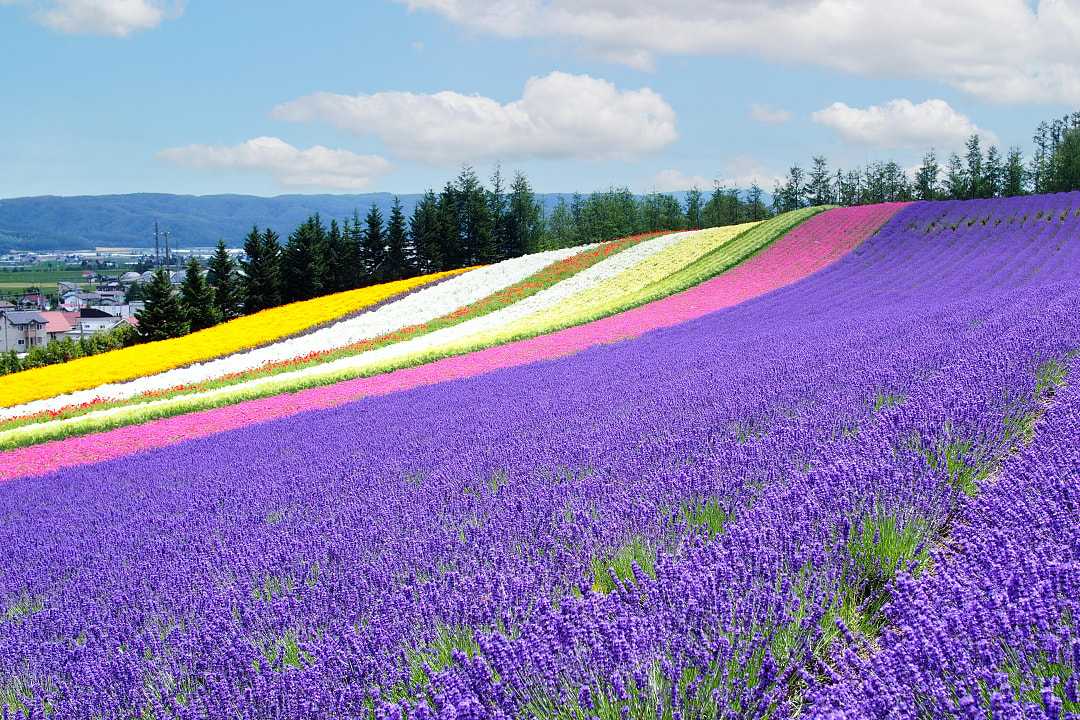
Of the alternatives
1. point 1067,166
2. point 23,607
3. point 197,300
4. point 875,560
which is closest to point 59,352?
point 197,300

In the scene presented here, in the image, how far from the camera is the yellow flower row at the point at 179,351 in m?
26.1

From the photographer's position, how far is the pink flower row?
12992 mm

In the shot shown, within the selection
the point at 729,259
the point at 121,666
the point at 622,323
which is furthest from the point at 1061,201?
the point at 121,666

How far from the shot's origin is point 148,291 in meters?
40.2

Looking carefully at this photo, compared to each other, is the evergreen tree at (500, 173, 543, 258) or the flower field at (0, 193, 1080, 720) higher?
the evergreen tree at (500, 173, 543, 258)

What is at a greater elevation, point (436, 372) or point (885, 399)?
point (885, 399)

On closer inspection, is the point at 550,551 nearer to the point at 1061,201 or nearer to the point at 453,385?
the point at 453,385

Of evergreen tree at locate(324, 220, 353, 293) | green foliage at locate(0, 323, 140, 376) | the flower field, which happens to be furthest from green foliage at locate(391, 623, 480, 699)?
evergreen tree at locate(324, 220, 353, 293)

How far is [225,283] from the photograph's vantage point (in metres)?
48.5

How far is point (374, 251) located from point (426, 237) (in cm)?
406

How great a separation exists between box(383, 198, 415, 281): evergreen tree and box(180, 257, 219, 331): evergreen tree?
16.0 m

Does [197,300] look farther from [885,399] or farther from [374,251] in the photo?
[885,399]

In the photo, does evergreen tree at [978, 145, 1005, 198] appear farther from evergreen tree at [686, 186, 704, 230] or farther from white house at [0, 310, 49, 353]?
white house at [0, 310, 49, 353]

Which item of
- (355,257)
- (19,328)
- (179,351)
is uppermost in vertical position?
(355,257)
